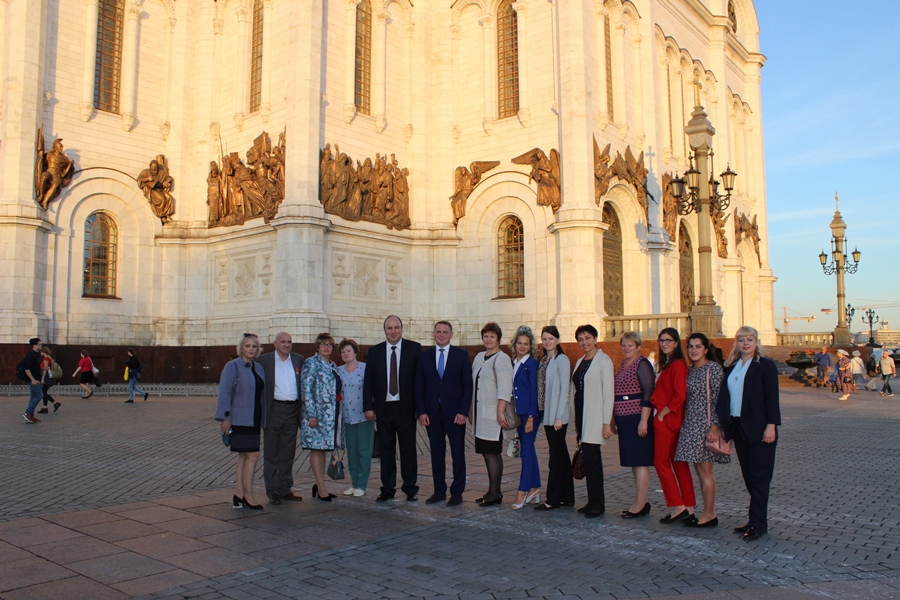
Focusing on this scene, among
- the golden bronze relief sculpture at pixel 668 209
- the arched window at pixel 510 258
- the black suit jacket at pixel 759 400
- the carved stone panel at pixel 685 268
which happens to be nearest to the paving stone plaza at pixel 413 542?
the black suit jacket at pixel 759 400

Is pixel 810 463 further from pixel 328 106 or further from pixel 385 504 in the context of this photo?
pixel 328 106

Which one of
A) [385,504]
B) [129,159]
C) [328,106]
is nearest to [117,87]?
[129,159]

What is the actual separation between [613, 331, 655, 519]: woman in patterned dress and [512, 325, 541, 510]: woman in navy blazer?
84 centimetres

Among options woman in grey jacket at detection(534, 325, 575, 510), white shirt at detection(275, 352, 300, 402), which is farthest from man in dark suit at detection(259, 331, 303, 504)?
woman in grey jacket at detection(534, 325, 575, 510)

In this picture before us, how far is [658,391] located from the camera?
7.20 meters

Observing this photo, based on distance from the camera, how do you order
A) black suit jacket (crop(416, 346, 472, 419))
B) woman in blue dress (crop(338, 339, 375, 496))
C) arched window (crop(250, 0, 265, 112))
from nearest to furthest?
black suit jacket (crop(416, 346, 472, 419)), woman in blue dress (crop(338, 339, 375, 496)), arched window (crop(250, 0, 265, 112))

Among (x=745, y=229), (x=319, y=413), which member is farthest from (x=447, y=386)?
(x=745, y=229)

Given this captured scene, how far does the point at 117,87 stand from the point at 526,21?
1360 centimetres

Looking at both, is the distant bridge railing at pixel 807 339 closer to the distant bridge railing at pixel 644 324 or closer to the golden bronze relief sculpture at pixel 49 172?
the distant bridge railing at pixel 644 324

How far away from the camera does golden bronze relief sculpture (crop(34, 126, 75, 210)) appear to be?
23500 millimetres

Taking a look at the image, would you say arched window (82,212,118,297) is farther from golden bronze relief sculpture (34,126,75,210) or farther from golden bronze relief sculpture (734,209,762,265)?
golden bronze relief sculpture (734,209,762,265)

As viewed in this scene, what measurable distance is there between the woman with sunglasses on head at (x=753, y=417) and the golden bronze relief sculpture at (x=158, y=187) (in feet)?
75.3

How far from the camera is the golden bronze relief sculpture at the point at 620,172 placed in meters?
24.7

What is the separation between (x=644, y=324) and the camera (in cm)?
2436
